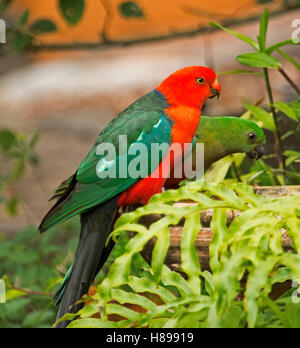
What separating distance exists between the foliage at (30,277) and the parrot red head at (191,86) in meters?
0.56

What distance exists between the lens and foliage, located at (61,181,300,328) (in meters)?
→ 0.63

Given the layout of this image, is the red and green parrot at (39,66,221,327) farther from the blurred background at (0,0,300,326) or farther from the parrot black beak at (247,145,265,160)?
the blurred background at (0,0,300,326)

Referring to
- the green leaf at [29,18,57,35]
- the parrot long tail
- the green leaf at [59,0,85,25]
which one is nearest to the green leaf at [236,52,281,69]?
the parrot long tail

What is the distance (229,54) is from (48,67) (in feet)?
3.70

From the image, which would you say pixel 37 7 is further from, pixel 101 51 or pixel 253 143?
pixel 253 143

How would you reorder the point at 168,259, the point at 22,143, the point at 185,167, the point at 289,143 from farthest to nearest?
the point at 22,143
the point at 289,143
the point at 185,167
the point at 168,259

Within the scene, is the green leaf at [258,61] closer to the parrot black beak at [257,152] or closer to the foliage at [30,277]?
the parrot black beak at [257,152]

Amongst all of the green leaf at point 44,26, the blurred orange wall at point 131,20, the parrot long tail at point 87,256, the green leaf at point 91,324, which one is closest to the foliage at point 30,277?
the parrot long tail at point 87,256

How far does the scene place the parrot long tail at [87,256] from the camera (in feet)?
3.01

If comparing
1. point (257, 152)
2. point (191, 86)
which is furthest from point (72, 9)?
point (257, 152)

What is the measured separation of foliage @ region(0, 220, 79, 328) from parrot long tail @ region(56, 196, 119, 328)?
0.98 ft
